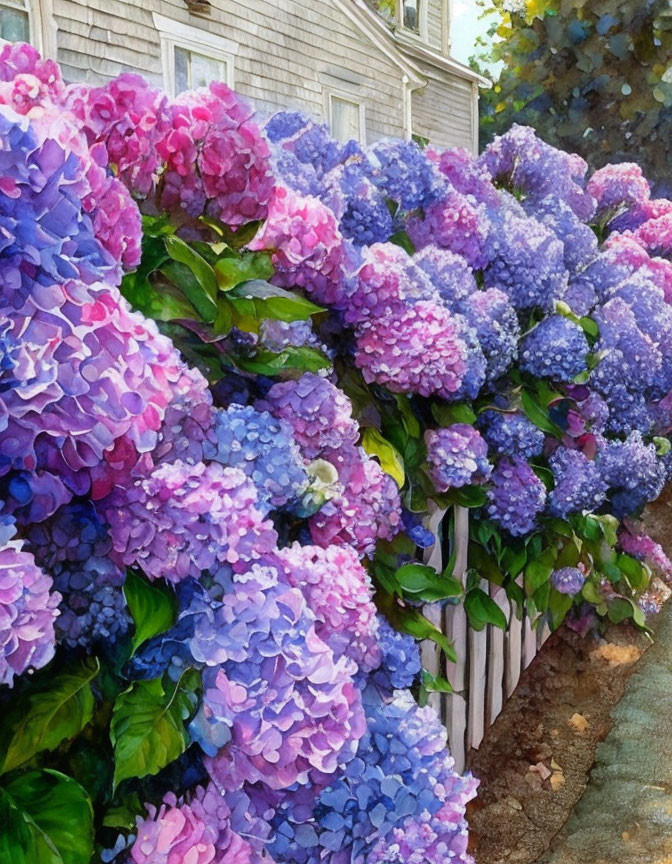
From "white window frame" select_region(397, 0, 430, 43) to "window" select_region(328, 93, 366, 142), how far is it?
2.70m

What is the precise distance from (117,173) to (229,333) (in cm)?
32

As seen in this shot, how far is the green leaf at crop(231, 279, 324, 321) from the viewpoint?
1.52 metres

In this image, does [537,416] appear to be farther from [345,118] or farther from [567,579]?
[345,118]

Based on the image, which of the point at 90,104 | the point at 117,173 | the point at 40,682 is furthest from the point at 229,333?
the point at 40,682

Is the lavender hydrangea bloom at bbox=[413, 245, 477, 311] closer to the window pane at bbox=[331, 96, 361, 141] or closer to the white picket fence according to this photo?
the white picket fence

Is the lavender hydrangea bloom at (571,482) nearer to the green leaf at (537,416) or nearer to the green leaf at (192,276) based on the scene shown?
the green leaf at (537,416)

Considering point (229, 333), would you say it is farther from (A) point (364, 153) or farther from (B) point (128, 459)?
(A) point (364, 153)

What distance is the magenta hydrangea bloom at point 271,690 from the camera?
1204 millimetres

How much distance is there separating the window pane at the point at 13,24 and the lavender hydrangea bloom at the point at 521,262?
4277 mm

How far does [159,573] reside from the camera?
1.24 meters

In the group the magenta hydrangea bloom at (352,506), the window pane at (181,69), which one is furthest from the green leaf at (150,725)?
the window pane at (181,69)

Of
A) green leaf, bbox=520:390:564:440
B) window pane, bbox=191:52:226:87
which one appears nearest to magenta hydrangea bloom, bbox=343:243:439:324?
green leaf, bbox=520:390:564:440

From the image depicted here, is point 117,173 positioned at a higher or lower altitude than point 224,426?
higher

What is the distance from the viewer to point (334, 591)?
142 cm
